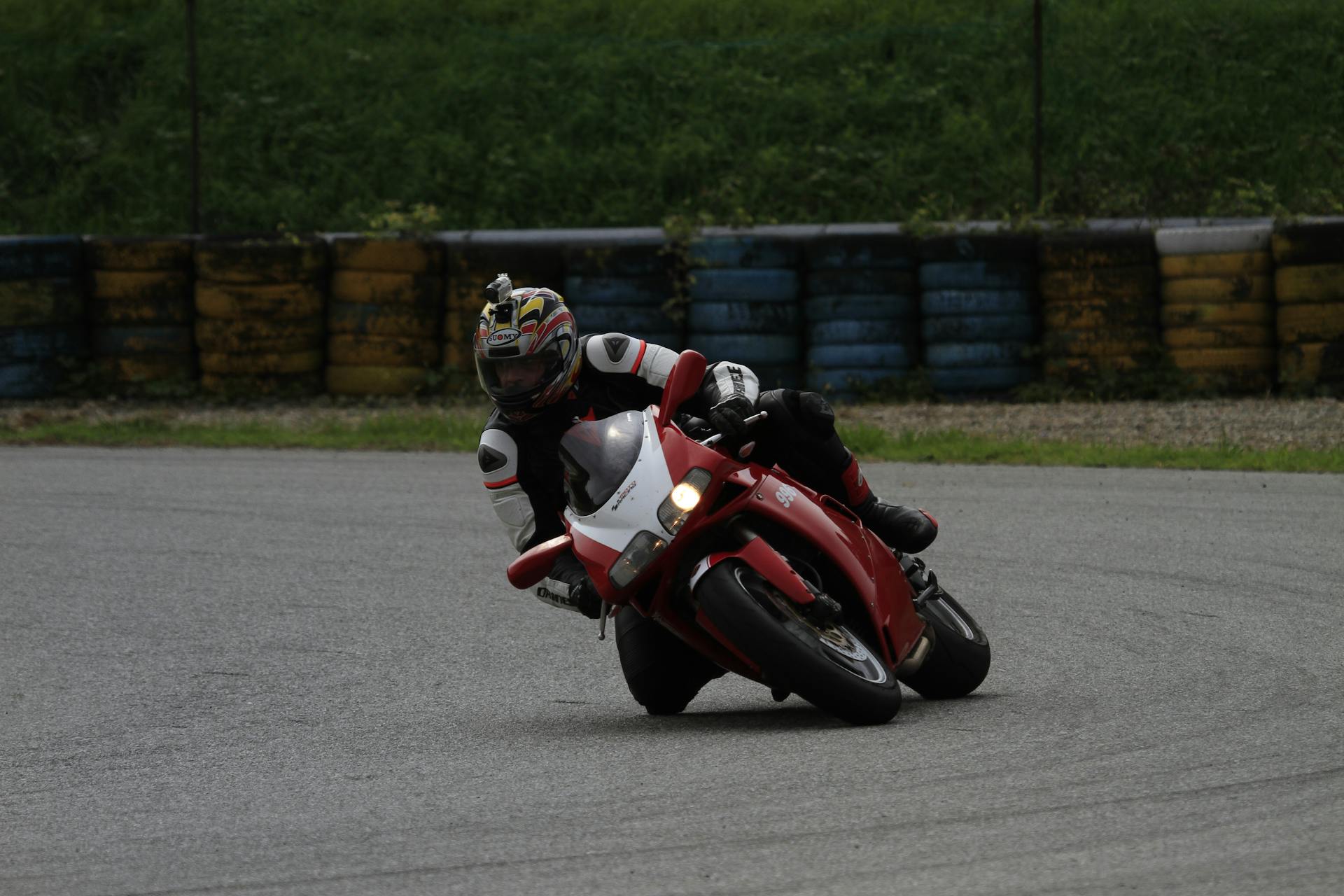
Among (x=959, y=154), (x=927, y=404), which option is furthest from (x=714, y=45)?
(x=927, y=404)

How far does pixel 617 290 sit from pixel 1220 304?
5.32 meters

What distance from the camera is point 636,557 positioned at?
5105 millimetres

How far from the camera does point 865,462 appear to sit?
41.3ft

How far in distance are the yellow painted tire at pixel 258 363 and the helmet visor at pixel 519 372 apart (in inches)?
435

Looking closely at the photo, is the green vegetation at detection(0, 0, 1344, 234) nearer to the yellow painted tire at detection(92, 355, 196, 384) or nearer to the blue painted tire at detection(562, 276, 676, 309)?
the yellow painted tire at detection(92, 355, 196, 384)

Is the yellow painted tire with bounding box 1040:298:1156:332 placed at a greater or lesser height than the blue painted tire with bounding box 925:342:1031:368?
greater

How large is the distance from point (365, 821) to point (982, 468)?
829 centimetres

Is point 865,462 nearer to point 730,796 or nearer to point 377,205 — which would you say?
point 730,796

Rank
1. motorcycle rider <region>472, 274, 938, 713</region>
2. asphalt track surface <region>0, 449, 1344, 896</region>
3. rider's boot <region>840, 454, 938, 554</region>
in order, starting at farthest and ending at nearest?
rider's boot <region>840, 454, 938, 554</region> < motorcycle rider <region>472, 274, 938, 713</region> < asphalt track surface <region>0, 449, 1344, 896</region>

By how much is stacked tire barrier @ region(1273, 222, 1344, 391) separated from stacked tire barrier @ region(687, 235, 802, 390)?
13.6ft

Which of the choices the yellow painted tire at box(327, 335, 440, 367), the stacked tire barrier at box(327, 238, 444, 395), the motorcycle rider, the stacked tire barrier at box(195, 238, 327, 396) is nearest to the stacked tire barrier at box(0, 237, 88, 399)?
the stacked tire barrier at box(195, 238, 327, 396)

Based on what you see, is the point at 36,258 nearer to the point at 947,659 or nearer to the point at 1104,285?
the point at 1104,285

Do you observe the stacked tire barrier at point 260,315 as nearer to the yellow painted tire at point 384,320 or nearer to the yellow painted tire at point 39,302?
the yellow painted tire at point 384,320

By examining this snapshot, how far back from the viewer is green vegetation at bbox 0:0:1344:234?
21516mm
